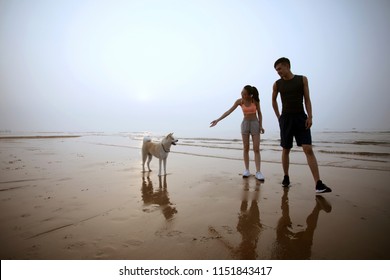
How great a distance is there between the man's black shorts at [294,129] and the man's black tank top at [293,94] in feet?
0.37

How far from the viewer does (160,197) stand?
11.8ft

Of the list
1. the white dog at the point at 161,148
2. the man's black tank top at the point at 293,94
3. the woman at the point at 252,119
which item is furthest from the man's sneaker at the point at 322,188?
the white dog at the point at 161,148

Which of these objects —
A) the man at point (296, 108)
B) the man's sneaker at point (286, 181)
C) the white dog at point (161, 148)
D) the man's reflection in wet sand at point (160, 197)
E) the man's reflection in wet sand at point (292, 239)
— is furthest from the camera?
the white dog at point (161, 148)

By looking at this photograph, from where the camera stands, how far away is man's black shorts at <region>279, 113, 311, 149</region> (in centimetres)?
363

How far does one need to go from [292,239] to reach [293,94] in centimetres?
259

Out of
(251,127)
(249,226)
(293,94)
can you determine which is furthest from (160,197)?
(293,94)

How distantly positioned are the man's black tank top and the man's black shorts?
4.4 inches

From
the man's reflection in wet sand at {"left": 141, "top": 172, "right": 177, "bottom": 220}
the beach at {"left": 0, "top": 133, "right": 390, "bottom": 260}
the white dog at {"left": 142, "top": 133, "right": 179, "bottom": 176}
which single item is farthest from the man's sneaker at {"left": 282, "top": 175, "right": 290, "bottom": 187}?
the white dog at {"left": 142, "top": 133, "right": 179, "bottom": 176}

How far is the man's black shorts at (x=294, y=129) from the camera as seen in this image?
11.9ft

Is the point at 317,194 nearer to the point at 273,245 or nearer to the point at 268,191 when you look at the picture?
the point at 268,191

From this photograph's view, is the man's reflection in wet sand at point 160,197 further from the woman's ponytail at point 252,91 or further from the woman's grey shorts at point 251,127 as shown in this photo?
the woman's ponytail at point 252,91

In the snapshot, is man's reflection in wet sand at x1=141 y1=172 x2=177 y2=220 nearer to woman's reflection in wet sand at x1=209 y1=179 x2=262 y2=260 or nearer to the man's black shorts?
woman's reflection in wet sand at x1=209 y1=179 x2=262 y2=260

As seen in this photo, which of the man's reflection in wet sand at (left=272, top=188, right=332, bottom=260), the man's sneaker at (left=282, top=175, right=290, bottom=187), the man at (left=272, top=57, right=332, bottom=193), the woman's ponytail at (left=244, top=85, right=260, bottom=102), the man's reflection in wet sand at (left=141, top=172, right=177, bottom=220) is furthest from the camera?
the woman's ponytail at (left=244, top=85, right=260, bottom=102)

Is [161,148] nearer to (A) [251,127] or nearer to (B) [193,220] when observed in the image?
(A) [251,127]
